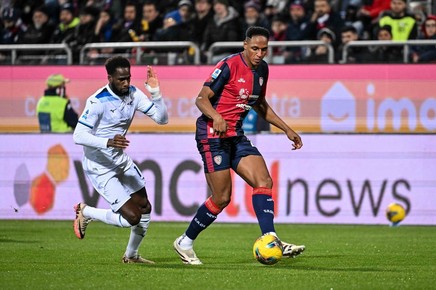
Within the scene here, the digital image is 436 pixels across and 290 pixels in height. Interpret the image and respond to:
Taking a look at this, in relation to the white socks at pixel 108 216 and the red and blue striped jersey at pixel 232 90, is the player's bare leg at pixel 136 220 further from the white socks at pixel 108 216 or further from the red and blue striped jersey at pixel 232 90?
the red and blue striped jersey at pixel 232 90

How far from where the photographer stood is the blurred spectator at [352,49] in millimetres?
18875

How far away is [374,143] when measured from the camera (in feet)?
58.2

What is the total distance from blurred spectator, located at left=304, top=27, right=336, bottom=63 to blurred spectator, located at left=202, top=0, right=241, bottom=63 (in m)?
1.62

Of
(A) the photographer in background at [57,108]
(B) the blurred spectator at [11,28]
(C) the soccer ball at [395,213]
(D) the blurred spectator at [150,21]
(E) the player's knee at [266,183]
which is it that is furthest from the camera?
(B) the blurred spectator at [11,28]

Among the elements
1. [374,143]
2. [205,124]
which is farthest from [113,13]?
[205,124]

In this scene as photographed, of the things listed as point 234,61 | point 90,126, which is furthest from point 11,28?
point 234,61

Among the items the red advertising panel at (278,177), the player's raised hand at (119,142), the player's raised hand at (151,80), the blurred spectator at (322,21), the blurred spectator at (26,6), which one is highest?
the blurred spectator at (26,6)

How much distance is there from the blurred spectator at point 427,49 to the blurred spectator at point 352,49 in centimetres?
86

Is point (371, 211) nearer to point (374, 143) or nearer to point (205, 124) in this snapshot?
point (374, 143)

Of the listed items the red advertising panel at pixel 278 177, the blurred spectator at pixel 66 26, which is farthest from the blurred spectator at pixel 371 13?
the blurred spectator at pixel 66 26

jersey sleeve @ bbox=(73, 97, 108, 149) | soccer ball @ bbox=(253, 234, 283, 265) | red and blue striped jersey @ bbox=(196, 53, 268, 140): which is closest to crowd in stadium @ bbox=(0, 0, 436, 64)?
red and blue striped jersey @ bbox=(196, 53, 268, 140)

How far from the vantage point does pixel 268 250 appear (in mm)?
9984

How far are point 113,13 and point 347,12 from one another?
203 inches

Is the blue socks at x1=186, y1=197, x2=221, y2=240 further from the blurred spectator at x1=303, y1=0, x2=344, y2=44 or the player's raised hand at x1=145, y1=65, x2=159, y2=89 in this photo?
the blurred spectator at x1=303, y1=0, x2=344, y2=44
